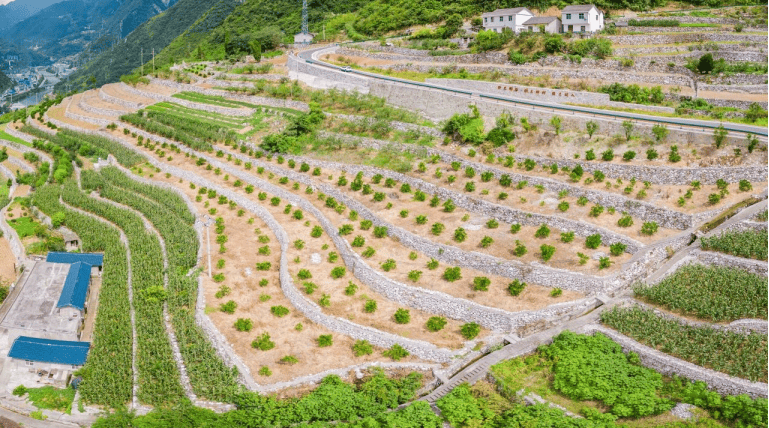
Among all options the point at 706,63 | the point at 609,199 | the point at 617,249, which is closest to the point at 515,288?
the point at 617,249

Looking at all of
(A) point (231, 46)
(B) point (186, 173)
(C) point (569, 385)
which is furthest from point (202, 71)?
(C) point (569, 385)

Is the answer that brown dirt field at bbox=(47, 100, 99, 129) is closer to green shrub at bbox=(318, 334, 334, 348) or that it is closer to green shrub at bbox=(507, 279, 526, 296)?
green shrub at bbox=(318, 334, 334, 348)

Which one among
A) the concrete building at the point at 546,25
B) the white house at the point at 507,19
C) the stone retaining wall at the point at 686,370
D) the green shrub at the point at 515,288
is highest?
the white house at the point at 507,19

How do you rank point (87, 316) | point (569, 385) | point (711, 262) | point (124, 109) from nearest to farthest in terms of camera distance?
point (569, 385) → point (711, 262) → point (87, 316) → point (124, 109)

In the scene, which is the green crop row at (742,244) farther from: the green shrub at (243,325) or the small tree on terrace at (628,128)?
the green shrub at (243,325)

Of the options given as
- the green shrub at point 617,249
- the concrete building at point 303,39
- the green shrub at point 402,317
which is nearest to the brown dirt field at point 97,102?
the concrete building at point 303,39

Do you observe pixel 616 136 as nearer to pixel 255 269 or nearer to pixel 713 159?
pixel 713 159

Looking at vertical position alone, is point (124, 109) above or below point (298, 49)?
below

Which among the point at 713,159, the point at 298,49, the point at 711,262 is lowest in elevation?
the point at 711,262
